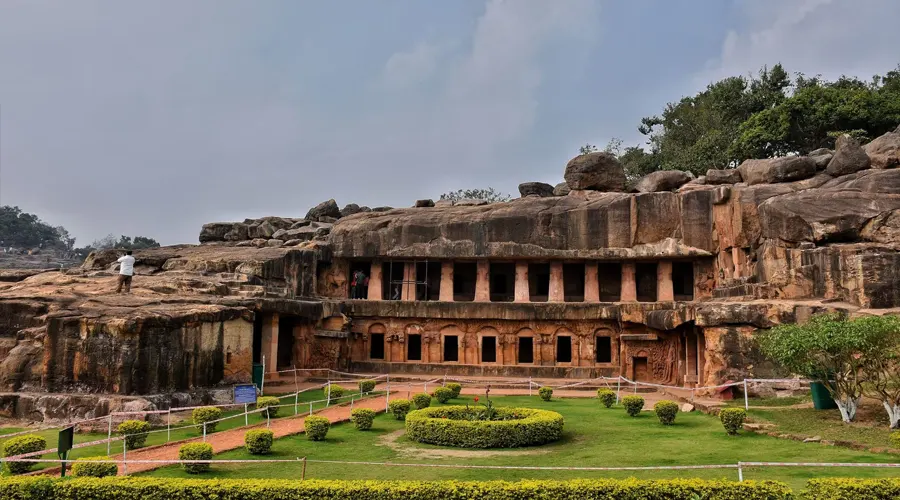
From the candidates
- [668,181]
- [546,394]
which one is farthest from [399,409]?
[668,181]

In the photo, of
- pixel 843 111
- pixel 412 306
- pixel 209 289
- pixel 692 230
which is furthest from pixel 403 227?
pixel 843 111

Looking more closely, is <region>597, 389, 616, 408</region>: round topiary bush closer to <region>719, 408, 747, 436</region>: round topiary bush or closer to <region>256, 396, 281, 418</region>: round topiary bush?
<region>719, 408, 747, 436</region>: round topiary bush

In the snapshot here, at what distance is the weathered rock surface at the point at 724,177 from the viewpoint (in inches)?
1078

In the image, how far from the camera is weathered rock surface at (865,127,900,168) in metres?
23.5

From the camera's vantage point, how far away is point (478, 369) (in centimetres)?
2723

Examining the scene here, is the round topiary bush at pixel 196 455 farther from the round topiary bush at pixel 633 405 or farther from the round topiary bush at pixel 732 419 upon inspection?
the round topiary bush at pixel 633 405

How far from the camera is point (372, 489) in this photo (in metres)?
Result: 8.97

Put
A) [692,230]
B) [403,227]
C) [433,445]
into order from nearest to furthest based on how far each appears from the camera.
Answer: [433,445] → [692,230] → [403,227]

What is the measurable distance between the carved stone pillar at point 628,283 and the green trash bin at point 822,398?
1289cm

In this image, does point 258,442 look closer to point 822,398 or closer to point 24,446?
point 24,446

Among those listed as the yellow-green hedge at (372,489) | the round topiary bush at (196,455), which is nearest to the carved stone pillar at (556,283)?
the round topiary bush at (196,455)

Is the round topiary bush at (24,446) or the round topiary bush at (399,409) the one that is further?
the round topiary bush at (399,409)

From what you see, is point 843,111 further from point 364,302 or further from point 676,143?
point 364,302

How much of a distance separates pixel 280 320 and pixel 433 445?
543 inches
